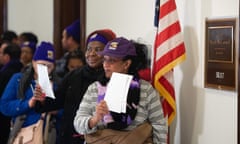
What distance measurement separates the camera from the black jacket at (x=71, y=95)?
2.96 metres

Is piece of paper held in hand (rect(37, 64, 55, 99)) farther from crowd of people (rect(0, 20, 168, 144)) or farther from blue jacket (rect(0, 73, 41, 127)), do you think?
blue jacket (rect(0, 73, 41, 127))

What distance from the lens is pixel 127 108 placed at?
2436 millimetres

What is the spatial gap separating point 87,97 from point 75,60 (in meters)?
1.10

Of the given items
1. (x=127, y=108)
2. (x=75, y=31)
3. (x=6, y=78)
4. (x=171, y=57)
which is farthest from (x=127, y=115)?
(x=75, y=31)

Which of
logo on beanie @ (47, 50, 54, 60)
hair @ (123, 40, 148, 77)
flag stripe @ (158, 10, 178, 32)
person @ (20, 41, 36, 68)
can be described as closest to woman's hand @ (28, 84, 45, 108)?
logo on beanie @ (47, 50, 54, 60)

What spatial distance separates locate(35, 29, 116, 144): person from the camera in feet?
9.53

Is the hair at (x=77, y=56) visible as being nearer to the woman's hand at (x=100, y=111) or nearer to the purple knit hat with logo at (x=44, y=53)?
the purple knit hat with logo at (x=44, y=53)

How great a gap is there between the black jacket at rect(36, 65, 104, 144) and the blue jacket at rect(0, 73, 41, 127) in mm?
196

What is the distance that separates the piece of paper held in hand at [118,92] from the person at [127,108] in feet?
0.21

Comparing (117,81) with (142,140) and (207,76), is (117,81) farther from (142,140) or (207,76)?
(207,76)

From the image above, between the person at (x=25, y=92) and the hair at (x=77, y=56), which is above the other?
the hair at (x=77, y=56)

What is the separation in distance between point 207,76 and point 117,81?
A: 593mm

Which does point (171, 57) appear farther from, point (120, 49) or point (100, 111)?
point (100, 111)

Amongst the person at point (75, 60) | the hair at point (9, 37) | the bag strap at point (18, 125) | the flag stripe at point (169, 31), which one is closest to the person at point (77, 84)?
the bag strap at point (18, 125)
